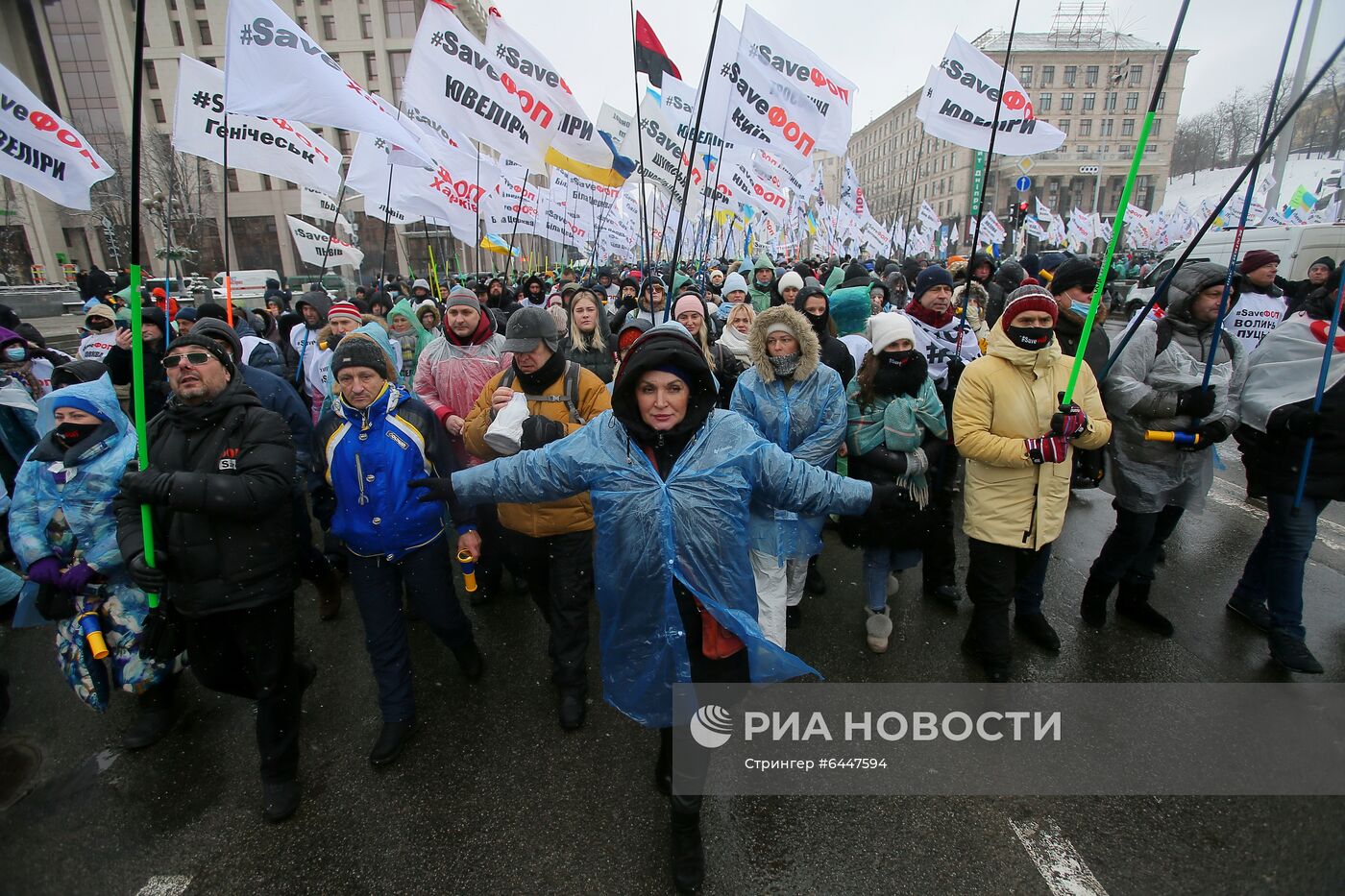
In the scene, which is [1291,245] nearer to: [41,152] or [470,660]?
[470,660]

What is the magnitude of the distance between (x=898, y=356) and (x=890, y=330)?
6.1 inches

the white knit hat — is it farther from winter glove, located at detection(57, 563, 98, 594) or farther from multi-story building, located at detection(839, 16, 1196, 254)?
multi-story building, located at detection(839, 16, 1196, 254)

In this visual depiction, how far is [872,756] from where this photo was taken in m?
2.90

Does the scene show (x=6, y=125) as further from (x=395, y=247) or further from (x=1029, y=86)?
(x=1029, y=86)

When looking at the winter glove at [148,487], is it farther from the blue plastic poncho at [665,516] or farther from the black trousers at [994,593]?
the black trousers at [994,593]

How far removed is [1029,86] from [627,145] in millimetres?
71596

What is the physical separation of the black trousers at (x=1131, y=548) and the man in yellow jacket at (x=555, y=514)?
10.1 ft

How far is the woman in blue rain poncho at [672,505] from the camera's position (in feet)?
7.08

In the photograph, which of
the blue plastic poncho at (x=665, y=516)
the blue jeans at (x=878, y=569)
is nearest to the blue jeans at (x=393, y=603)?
the blue plastic poncho at (x=665, y=516)

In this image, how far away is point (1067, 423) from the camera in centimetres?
305

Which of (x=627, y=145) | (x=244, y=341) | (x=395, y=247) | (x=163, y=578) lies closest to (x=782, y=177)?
(x=627, y=145)

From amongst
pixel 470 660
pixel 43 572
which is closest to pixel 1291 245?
pixel 470 660

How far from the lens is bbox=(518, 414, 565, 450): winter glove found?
9.44ft

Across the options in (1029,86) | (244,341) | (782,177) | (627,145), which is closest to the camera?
(244,341)
